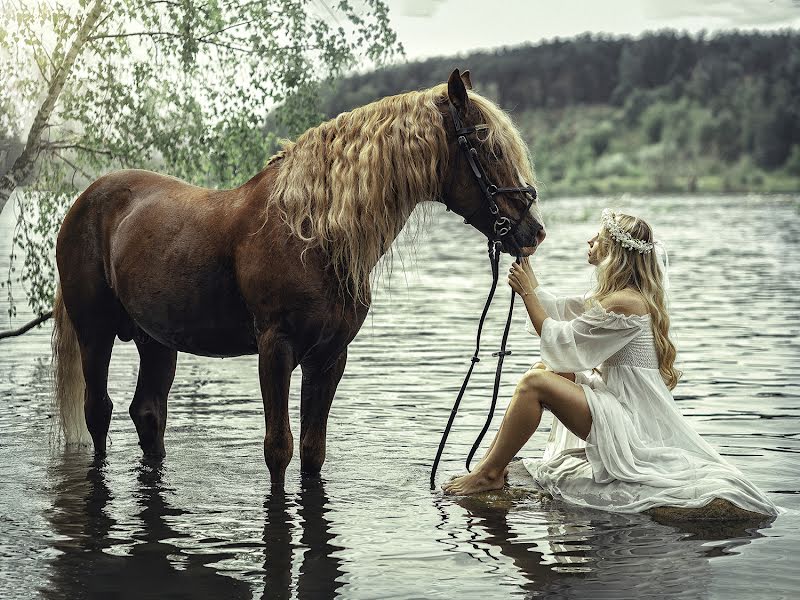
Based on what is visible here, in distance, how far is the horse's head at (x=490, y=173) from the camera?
5.43 m

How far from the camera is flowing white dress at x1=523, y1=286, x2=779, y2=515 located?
5.47m

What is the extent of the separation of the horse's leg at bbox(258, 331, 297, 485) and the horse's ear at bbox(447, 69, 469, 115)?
1.45 meters

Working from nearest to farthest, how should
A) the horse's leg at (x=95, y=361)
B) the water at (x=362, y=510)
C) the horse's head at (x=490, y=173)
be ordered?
the water at (x=362, y=510) → the horse's head at (x=490, y=173) → the horse's leg at (x=95, y=361)

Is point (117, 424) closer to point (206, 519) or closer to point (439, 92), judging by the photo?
point (206, 519)

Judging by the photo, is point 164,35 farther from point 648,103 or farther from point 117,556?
point 648,103

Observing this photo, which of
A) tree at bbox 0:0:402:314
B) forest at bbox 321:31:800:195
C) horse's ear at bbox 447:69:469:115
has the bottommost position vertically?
horse's ear at bbox 447:69:469:115

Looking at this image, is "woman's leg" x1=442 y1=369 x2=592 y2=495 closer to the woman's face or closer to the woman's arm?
the woman's arm

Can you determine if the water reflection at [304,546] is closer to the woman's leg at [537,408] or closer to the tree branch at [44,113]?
the woman's leg at [537,408]

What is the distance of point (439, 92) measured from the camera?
18.0 feet

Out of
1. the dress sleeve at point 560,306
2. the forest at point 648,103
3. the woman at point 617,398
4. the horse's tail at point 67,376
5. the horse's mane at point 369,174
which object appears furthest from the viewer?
the forest at point 648,103

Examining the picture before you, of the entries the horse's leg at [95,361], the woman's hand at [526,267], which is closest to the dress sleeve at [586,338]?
the woman's hand at [526,267]

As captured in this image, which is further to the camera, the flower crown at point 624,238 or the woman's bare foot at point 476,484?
the woman's bare foot at point 476,484

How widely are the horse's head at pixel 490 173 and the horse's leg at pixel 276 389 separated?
3.79 ft

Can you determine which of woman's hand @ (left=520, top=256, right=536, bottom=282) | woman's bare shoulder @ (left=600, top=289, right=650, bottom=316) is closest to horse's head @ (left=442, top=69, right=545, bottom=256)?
woman's hand @ (left=520, top=256, right=536, bottom=282)
